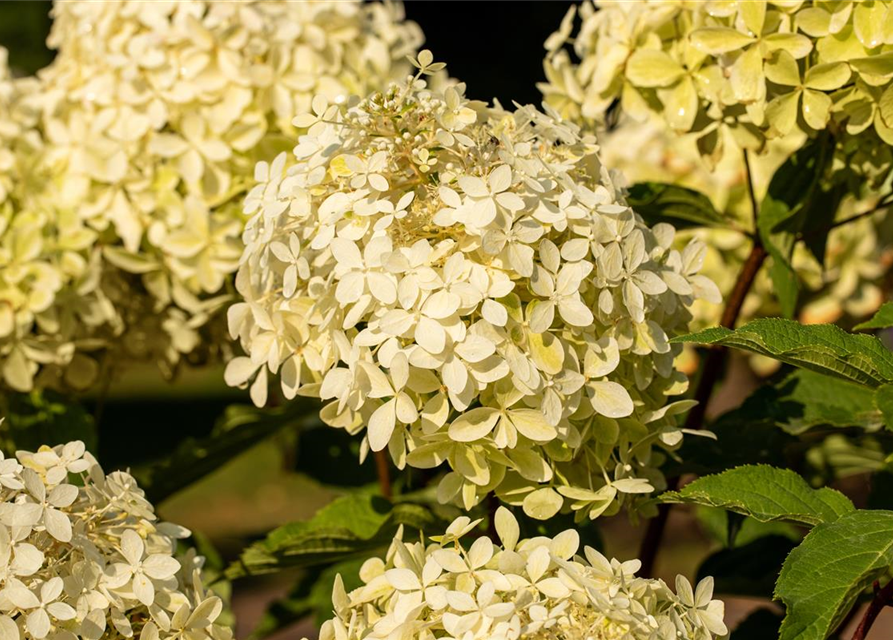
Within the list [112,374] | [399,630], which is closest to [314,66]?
[112,374]

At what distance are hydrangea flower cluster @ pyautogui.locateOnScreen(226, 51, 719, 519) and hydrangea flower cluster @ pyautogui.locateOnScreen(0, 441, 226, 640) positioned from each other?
16 centimetres

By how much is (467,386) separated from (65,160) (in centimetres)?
77

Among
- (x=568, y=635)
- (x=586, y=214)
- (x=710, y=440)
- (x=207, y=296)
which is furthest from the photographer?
(x=207, y=296)

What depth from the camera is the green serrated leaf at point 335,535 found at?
3.16ft

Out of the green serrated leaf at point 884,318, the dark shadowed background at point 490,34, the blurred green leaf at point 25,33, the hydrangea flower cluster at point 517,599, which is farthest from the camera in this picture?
the dark shadowed background at point 490,34

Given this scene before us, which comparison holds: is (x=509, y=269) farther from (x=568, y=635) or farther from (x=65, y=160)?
(x=65, y=160)

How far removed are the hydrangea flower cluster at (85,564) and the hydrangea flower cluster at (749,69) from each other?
630mm

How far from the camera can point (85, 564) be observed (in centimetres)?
71

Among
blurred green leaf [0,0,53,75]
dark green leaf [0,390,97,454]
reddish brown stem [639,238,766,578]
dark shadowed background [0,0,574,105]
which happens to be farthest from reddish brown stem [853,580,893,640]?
dark shadowed background [0,0,574,105]

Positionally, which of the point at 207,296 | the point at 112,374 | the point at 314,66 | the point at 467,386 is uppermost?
the point at 314,66

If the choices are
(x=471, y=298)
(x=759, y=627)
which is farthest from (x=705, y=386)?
(x=471, y=298)

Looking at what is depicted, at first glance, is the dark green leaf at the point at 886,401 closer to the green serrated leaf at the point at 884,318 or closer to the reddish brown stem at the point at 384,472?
the green serrated leaf at the point at 884,318

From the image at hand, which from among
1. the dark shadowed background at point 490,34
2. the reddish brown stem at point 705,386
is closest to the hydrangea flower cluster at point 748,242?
the reddish brown stem at point 705,386

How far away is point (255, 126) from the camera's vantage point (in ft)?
3.91
